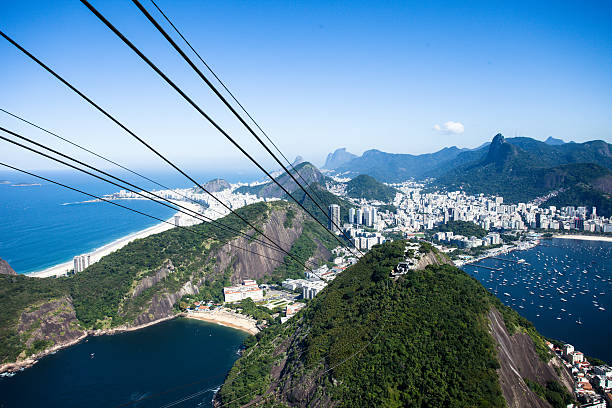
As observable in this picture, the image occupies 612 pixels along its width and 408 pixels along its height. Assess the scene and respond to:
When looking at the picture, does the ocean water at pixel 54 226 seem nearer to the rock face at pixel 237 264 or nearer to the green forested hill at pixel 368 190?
the rock face at pixel 237 264

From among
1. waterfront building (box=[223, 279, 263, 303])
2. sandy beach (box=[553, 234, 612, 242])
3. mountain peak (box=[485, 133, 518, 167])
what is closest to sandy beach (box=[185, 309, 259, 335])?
waterfront building (box=[223, 279, 263, 303])

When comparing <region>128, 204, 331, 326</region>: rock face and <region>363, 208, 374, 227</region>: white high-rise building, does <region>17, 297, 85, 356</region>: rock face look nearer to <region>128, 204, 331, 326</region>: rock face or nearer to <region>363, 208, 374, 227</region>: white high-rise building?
<region>128, 204, 331, 326</region>: rock face

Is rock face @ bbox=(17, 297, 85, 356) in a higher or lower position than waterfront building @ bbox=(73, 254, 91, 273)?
lower

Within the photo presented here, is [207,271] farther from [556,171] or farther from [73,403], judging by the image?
[556,171]

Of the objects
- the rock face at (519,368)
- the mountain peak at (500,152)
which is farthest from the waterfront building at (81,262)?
the mountain peak at (500,152)

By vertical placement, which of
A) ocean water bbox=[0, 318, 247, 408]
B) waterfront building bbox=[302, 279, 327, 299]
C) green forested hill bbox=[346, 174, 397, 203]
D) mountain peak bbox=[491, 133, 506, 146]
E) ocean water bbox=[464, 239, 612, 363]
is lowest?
ocean water bbox=[0, 318, 247, 408]

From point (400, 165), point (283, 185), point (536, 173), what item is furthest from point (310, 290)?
point (400, 165)
